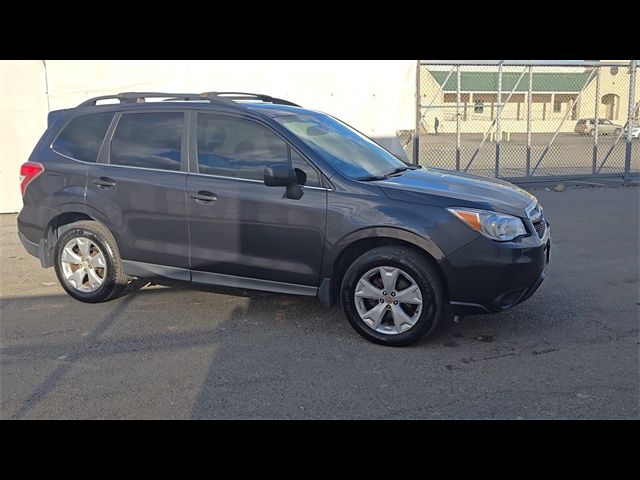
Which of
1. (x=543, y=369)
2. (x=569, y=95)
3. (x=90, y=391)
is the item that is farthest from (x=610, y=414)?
(x=569, y=95)

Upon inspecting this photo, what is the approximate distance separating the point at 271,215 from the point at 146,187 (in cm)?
121

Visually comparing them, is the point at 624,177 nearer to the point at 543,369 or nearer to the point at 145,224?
the point at 543,369

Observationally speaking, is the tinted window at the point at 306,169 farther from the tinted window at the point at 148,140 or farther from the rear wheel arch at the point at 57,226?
the rear wheel arch at the point at 57,226

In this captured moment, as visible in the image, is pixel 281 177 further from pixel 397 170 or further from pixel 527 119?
pixel 527 119

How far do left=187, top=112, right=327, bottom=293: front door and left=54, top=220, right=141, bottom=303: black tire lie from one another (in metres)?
0.83

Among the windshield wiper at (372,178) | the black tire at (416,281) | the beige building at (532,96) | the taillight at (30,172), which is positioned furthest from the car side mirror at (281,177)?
the beige building at (532,96)

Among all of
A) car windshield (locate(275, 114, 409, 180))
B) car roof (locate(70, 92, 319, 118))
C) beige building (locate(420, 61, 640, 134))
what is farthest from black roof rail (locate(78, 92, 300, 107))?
beige building (locate(420, 61, 640, 134))

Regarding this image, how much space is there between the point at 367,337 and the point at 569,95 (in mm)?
23830

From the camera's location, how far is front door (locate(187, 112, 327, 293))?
4695mm

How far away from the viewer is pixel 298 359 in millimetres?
4348

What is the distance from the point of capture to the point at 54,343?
469cm

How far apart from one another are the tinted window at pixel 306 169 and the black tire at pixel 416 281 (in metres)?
0.70

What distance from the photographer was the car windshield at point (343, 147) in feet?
16.0

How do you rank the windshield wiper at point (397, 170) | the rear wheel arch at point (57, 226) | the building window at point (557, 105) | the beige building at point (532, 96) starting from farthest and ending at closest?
the building window at point (557, 105) → the beige building at point (532, 96) → the rear wheel arch at point (57, 226) → the windshield wiper at point (397, 170)
